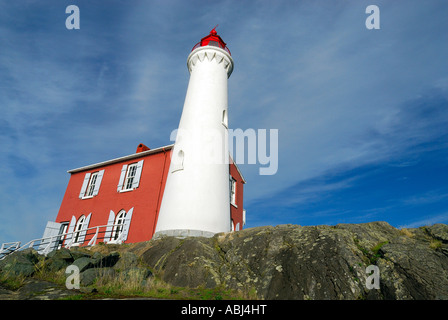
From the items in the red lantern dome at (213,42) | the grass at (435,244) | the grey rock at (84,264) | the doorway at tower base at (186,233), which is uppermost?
the red lantern dome at (213,42)

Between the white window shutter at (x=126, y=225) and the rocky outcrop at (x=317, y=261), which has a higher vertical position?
the white window shutter at (x=126, y=225)

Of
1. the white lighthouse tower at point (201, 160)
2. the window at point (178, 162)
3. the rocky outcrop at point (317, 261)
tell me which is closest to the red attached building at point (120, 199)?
the window at point (178, 162)

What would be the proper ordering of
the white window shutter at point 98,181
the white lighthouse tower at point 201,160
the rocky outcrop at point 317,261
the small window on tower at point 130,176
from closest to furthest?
the rocky outcrop at point 317,261
the white lighthouse tower at point 201,160
the small window on tower at point 130,176
the white window shutter at point 98,181

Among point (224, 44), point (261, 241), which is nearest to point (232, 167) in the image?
point (224, 44)

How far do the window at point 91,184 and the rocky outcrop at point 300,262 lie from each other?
397 inches

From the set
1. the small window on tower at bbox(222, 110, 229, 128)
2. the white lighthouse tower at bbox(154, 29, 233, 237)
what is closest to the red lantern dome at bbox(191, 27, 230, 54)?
the white lighthouse tower at bbox(154, 29, 233, 237)

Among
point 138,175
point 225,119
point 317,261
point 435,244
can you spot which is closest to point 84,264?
point 317,261

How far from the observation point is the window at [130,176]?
17.6 meters

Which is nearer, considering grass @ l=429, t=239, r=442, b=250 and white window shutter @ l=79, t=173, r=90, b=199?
grass @ l=429, t=239, r=442, b=250

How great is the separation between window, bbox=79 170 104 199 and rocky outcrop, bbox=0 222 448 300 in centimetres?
1009

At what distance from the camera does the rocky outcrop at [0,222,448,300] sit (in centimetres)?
621
